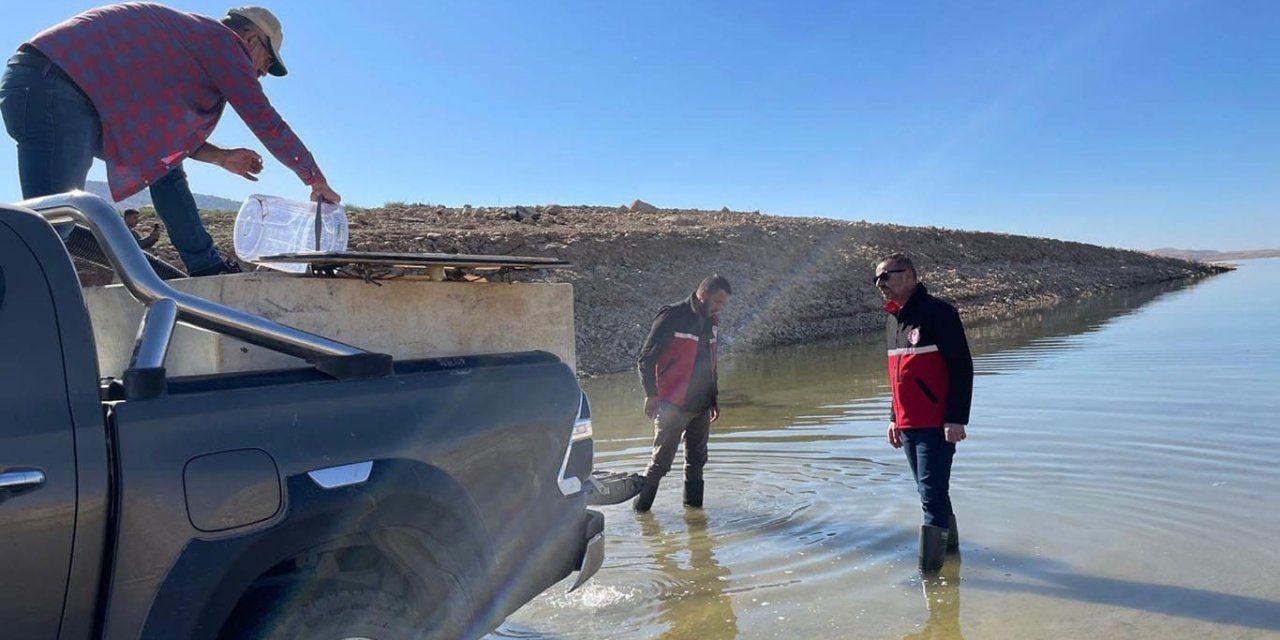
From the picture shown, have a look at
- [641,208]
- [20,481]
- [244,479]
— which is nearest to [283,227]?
[244,479]

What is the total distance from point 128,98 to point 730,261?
24306 mm

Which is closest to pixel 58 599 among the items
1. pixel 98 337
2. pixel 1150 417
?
pixel 98 337

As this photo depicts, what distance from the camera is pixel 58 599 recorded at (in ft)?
7.70

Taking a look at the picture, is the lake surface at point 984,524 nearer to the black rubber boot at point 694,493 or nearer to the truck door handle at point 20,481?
the black rubber boot at point 694,493

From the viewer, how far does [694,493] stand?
8070mm

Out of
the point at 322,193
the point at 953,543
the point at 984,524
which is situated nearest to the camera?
the point at 322,193

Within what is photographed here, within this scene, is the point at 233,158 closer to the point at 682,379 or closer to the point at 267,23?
the point at 267,23

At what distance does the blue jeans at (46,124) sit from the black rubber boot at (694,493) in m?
5.22

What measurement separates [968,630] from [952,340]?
5.61 ft

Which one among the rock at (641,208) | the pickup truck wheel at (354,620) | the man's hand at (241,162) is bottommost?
the pickup truck wheel at (354,620)

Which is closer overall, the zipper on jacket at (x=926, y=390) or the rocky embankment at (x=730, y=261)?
the zipper on jacket at (x=926, y=390)

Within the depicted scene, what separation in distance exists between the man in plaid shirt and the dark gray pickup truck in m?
1.21

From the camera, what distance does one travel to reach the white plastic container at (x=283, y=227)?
185 inches

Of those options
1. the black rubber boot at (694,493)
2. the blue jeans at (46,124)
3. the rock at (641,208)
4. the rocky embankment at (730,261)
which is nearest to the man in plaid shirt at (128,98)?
the blue jeans at (46,124)
